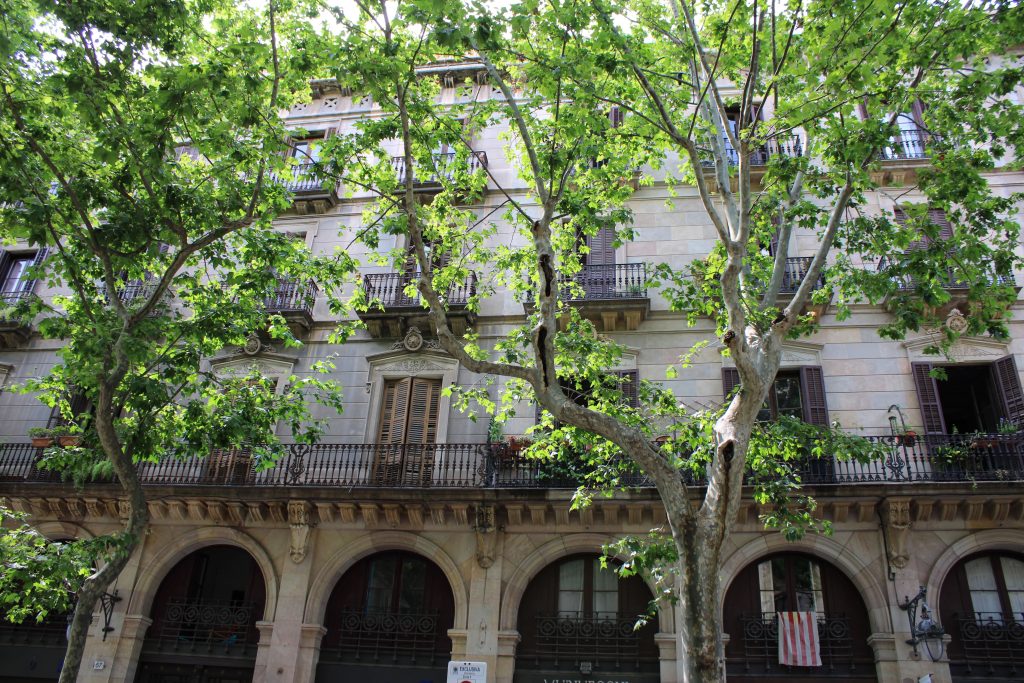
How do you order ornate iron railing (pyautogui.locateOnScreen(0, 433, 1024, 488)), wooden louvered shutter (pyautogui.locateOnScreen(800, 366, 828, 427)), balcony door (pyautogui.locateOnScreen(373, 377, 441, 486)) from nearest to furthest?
ornate iron railing (pyautogui.locateOnScreen(0, 433, 1024, 488))
wooden louvered shutter (pyautogui.locateOnScreen(800, 366, 828, 427))
balcony door (pyautogui.locateOnScreen(373, 377, 441, 486))

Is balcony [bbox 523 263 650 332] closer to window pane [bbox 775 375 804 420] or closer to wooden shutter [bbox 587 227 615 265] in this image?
wooden shutter [bbox 587 227 615 265]

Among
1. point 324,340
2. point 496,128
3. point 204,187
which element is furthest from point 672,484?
point 496,128

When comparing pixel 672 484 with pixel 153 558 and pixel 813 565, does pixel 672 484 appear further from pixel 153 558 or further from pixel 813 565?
pixel 153 558

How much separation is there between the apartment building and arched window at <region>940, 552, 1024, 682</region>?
37 mm

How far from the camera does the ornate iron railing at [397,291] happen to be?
16.9 m

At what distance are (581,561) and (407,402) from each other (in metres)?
4.97

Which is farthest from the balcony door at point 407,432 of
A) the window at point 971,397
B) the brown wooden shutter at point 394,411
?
the window at point 971,397

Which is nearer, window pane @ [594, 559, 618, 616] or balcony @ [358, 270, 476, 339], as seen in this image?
window pane @ [594, 559, 618, 616]

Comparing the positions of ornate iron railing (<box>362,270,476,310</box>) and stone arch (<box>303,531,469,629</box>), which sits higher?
ornate iron railing (<box>362,270,476,310</box>)

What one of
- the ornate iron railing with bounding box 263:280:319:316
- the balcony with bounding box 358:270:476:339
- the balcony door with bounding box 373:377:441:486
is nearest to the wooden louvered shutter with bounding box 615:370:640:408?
the balcony with bounding box 358:270:476:339

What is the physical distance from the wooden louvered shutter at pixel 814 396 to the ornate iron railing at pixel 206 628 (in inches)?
458

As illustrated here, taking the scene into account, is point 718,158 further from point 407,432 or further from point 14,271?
point 14,271

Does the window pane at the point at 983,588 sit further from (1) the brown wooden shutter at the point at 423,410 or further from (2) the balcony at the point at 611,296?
(1) the brown wooden shutter at the point at 423,410

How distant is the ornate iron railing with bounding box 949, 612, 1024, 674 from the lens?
12414 mm
